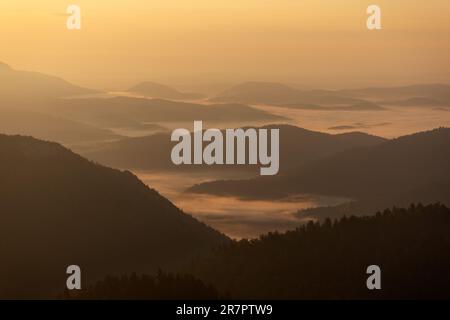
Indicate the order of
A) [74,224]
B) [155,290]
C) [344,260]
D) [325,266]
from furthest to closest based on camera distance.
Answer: [74,224]
[344,260]
[325,266]
[155,290]

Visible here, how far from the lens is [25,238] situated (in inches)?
5384

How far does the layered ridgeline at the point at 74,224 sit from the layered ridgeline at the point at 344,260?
17117mm

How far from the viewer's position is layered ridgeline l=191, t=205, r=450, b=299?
97438 mm

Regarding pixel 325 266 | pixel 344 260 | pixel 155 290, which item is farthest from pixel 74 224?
pixel 155 290

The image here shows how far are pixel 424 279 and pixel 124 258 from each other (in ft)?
169

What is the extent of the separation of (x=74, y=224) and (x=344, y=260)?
53.7 m

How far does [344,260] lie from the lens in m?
107

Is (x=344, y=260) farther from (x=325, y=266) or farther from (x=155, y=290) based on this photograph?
(x=155, y=290)

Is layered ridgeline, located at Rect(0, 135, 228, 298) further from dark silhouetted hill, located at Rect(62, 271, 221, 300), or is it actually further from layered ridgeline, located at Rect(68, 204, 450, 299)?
dark silhouetted hill, located at Rect(62, 271, 221, 300)

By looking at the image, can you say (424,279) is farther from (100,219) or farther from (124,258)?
(100,219)

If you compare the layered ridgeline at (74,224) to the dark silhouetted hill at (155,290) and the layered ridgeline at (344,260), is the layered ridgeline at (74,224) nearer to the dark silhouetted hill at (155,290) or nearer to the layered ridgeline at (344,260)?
the layered ridgeline at (344,260)

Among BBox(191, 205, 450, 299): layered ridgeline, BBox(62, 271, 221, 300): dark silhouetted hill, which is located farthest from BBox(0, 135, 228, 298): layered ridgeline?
BBox(62, 271, 221, 300): dark silhouetted hill

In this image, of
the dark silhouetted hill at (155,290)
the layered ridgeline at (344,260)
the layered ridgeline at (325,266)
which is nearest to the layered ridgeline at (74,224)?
the layered ridgeline at (344,260)
